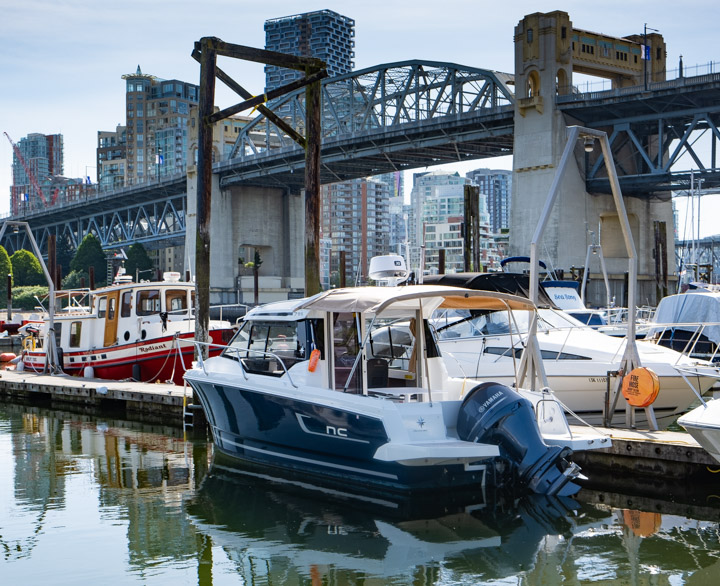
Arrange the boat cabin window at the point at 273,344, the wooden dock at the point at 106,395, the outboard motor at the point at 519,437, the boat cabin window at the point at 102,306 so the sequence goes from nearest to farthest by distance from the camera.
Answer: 1. the outboard motor at the point at 519,437
2. the boat cabin window at the point at 273,344
3. the wooden dock at the point at 106,395
4. the boat cabin window at the point at 102,306

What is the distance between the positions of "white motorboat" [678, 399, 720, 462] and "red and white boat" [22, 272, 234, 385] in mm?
14155

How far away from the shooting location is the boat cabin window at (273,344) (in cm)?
1321

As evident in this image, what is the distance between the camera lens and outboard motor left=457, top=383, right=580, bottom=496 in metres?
11.3

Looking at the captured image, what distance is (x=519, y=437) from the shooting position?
11.3 meters

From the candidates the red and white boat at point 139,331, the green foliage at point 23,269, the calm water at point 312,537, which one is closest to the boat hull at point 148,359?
the red and white boat at point 139,331

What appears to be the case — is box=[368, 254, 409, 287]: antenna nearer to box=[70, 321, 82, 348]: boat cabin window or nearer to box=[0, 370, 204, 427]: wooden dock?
box=[0, 370, 204, 427]: wooden dock

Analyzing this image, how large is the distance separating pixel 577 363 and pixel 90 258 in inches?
4103

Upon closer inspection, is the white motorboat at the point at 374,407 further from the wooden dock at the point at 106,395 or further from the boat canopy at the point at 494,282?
the boat canopy at the point at 494,282

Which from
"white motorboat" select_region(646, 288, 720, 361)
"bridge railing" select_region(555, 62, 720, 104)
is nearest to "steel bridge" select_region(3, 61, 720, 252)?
"bridge railing" select_region(555, 62, 720, 104)

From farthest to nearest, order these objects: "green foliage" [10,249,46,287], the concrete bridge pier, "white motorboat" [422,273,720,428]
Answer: "green foliage" [10,249,46,287]
the concrete bridge pier
"white motorboat" [422,273,720,428]

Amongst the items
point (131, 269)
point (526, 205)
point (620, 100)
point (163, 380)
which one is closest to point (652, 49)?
point (620, 100)

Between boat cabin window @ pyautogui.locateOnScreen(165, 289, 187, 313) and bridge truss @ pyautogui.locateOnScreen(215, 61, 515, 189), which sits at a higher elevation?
bridge truss @ pyautogui.locateOnScreen(215, 61, 515, 189)

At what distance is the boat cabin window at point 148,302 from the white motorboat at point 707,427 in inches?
636

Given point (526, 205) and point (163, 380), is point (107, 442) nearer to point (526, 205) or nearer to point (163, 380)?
point (163, 380)
